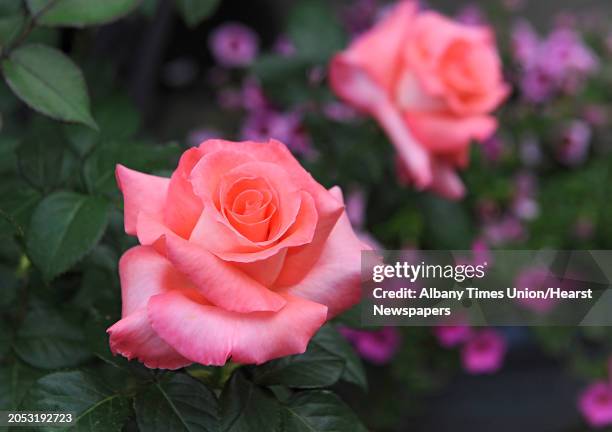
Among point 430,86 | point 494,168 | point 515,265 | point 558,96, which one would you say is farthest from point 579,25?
point 430,86

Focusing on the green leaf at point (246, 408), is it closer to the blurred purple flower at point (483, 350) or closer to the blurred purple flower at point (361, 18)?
the blurred purple flower at point (483, 350)

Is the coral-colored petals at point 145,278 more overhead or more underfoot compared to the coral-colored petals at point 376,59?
more overhead

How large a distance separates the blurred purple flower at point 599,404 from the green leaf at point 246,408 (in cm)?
67

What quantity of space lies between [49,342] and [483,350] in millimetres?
637

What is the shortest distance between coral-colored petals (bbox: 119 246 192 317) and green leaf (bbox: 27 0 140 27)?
0.18 m

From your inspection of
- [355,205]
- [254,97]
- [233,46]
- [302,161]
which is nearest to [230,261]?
[302,161]

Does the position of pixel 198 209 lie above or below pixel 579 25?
above

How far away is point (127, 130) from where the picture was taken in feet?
2.11

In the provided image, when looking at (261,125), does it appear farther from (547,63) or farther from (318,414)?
(318,414)

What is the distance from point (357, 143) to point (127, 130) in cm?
26

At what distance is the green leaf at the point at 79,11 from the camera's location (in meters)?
0.49

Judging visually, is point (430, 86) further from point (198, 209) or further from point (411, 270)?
point (198, 209)

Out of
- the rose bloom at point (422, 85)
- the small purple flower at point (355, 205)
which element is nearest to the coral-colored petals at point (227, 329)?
the rose bloom at point (422, 85)

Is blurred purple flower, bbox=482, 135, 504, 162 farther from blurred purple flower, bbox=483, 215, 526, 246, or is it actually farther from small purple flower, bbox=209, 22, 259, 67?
small purple flower, bbox=209, 22, 259, 67
